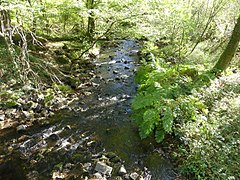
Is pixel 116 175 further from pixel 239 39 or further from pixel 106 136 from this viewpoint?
pixel 239 39

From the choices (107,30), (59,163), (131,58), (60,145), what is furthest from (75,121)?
(131,58)

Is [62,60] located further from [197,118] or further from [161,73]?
[197,118]

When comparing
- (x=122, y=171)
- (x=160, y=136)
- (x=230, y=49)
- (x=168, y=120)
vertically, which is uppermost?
(x=230, y=49)

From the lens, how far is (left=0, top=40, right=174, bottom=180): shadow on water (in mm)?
5431

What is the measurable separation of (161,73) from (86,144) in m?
3.08

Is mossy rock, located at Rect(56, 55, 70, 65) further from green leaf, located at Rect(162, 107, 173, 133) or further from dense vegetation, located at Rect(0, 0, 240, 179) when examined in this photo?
green leaf, located at Rect(162, 107, 173, 133)

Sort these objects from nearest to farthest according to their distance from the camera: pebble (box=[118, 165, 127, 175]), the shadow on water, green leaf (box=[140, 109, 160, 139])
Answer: pebble (box=[118, 165, 127, 175]) → the shadow on water → green leaf (box=[140, 109, 160, 139])

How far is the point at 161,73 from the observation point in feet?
23.7

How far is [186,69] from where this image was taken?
25.3ft

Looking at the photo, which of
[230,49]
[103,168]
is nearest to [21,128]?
[103,168]

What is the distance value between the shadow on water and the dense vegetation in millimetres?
524

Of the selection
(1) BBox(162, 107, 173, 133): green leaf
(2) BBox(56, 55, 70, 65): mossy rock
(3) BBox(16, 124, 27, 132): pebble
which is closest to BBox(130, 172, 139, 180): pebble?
(1) BBox(162, 107, 173, 133): green leaf

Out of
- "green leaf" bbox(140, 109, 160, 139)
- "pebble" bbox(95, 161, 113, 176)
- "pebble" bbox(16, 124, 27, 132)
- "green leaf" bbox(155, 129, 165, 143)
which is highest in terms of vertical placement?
"green leaf" bbox(140, 109, 160, 139)

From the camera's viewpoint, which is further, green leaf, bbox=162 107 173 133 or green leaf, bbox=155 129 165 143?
green leaf, bbox=155 129 165 143
